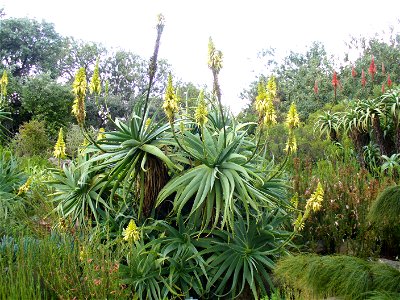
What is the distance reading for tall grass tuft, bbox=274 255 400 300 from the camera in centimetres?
263

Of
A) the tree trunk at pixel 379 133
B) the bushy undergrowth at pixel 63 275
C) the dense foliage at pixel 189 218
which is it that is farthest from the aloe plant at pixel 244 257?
the tree trunk at pixel 379 133

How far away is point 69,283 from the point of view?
3.51 m

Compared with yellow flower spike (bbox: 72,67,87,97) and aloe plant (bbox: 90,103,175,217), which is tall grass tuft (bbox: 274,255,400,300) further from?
yellow flower spike (bbox: 72,67,87,97)

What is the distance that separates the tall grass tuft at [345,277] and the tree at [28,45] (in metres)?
24.8

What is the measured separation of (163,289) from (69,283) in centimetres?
98

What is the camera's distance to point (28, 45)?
2700 cm

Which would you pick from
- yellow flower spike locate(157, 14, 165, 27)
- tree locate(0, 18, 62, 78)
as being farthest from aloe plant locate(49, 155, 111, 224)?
tree locate(0, 18, 62, 78)

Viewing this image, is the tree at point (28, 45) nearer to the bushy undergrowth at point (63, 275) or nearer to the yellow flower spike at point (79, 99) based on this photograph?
the yellow flower spike at point (79, 99)

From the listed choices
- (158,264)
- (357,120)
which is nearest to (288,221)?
(158,264)

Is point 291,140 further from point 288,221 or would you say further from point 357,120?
point 357,120

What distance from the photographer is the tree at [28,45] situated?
2636 centimetres

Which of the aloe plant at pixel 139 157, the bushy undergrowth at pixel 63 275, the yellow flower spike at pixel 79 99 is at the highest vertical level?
the yellow flower spike at pixel 79 99

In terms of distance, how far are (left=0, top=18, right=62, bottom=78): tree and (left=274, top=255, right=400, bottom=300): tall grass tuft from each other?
976 inches

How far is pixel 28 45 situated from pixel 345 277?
88.5 ft
